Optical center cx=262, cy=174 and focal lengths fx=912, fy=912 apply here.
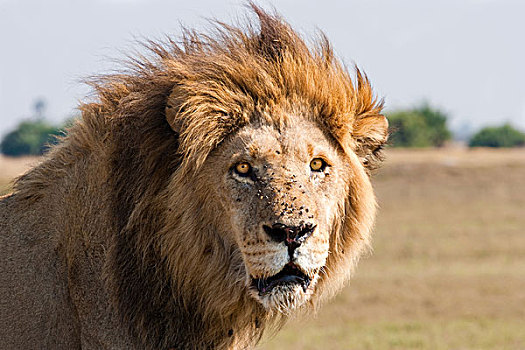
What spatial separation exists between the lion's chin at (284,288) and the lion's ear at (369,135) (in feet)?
3.22

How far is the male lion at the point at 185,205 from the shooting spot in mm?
Result: 4309

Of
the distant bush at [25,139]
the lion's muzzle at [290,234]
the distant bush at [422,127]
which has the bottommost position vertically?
the distant bush at [422,127]

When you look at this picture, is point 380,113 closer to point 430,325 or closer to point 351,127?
point 351,127

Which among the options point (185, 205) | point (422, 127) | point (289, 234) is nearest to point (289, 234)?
point (289, 234)

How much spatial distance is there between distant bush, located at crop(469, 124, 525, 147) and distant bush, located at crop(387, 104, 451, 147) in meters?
1.96

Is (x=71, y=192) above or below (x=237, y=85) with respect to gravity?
below

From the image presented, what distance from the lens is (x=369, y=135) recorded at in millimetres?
4891

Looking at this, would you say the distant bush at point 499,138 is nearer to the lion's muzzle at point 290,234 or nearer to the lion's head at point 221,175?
the lion's head at point 221,175

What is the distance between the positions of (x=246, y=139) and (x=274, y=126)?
0.15 m

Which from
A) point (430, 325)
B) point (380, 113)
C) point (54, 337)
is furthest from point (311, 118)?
point (430, 325)

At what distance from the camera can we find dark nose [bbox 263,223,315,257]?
4.03 metres

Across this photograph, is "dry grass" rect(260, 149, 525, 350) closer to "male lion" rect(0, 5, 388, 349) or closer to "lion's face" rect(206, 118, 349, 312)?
"male lion" rect(0, 5, 388, 349)

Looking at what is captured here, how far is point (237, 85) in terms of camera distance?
15.0 ft

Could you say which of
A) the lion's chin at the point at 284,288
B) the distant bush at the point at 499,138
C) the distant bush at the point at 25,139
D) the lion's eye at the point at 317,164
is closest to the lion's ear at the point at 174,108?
the lion's eye at the point at 317,164
